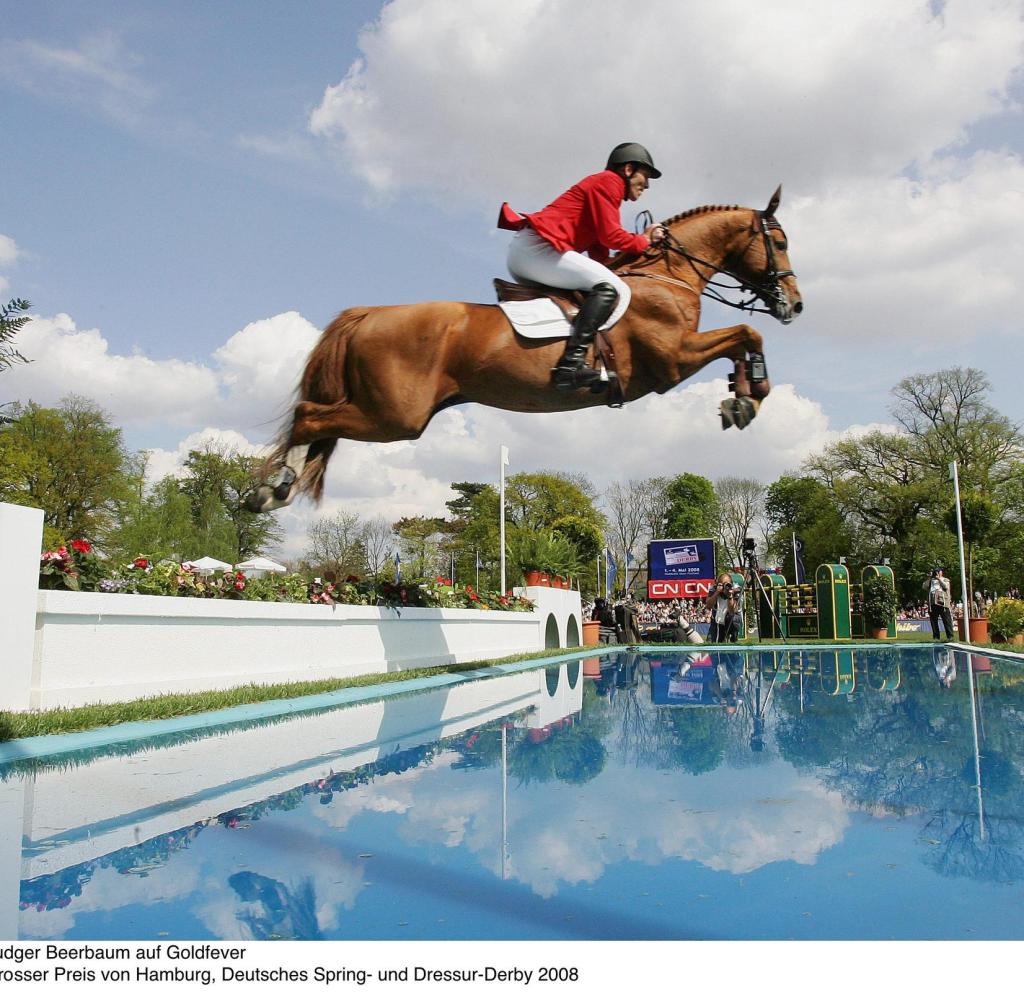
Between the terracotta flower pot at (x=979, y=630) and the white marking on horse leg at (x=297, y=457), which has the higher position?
the white marking on horse leg at (x=297, y=457)

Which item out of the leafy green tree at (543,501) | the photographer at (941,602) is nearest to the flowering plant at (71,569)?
the photographer at (941,602)

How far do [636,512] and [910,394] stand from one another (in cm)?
1825

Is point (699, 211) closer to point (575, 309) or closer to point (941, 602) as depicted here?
→ point (575, 309)

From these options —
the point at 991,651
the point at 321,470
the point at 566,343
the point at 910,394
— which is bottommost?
the point at 991,651

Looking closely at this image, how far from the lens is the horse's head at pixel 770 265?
546 centimetres

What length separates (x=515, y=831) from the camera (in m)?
2.97

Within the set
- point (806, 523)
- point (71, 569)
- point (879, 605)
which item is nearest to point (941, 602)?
point (879, 605)

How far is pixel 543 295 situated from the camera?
5391mm

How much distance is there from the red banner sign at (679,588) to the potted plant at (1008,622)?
9.06 m

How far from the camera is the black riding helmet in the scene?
529cm

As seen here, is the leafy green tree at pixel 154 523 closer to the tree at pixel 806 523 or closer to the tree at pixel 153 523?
the tree at pixel 153 523

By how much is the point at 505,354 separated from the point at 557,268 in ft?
2.18

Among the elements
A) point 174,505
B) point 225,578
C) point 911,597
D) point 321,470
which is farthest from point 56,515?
point 911,597
